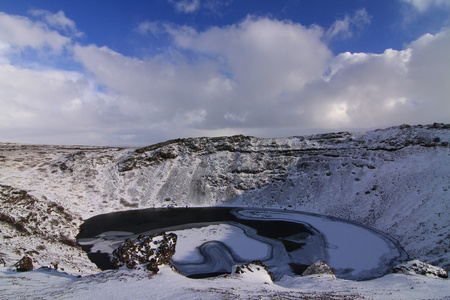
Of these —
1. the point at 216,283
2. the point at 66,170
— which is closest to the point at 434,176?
the point at 216,283

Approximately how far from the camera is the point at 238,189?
5381 centimetres

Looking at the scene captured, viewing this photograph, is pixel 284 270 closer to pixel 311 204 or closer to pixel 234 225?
pixel 234 225

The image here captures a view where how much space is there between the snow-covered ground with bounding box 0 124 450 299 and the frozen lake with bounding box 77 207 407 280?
2.84 metres

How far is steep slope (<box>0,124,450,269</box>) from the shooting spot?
38781 mm

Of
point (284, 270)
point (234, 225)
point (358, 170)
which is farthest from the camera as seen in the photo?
point (358, 170)

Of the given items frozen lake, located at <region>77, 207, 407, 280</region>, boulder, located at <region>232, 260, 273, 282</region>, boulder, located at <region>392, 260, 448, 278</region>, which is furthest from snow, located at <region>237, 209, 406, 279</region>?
boulder, located at <region>232, 260, 273, 282</region>

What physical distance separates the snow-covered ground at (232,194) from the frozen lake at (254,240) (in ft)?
9.32

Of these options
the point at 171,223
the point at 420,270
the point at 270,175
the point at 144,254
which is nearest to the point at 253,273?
the point at 144,254

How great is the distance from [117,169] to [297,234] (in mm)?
41654

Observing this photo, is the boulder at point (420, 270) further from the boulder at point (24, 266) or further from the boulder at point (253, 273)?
the boulder at point (24, 266)

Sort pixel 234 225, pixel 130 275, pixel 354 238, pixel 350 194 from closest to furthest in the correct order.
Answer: pixel 130 275
pixel 354 238
pixel 234 225
pixel 350 194

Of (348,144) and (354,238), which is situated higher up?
(348,144)

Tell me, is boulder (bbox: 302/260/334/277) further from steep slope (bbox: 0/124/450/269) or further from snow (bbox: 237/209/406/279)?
steep slope (bbox: 0/124/450/269)

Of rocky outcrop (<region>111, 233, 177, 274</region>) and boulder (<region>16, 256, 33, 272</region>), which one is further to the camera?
boulder (<region>16, 256, 33, 272</region>)
